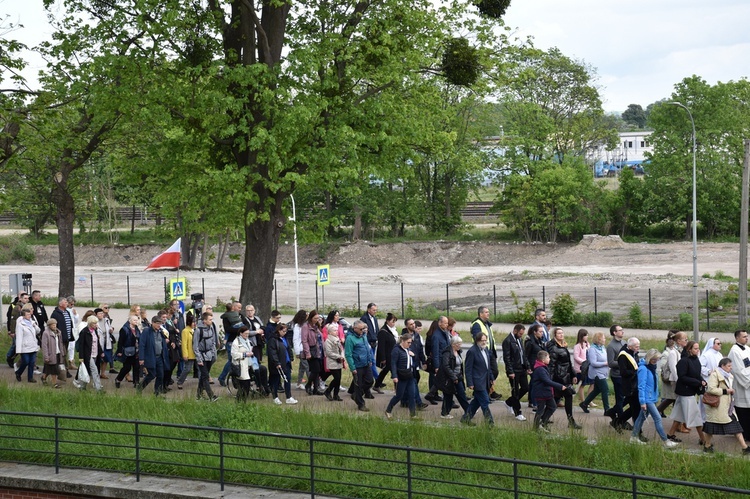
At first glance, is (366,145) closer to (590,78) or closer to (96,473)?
(96,473)

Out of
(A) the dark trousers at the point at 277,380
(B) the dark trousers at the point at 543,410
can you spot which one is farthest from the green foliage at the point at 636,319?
(B) the dark trousers at the point at 543,410

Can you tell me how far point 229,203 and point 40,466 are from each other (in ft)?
34.3

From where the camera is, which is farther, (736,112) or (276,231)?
(736,112)

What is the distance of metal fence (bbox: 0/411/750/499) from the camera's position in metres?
11.4

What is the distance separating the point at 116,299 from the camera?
45.0 meters

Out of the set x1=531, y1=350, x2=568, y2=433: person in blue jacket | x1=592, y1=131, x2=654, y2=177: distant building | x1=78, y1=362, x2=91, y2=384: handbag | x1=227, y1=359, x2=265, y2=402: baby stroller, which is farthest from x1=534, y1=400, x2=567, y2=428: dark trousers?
x1=592, y1=131, x2=654, y2=177: distant building

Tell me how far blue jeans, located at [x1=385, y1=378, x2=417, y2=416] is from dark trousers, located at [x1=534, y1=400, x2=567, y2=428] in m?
2.23

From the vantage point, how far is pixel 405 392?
15750mm

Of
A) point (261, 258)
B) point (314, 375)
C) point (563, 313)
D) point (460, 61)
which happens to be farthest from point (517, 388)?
point (563, 313)

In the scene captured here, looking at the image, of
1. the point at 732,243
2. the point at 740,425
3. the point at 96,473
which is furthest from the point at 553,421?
the point at 732,243

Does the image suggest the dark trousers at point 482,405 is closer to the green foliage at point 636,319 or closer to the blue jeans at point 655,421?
the blue jeans at point 655,421

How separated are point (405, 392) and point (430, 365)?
47.9 inches

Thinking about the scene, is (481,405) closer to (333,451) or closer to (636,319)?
(333,451)

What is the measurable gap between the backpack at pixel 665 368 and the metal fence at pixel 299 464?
131 inches
